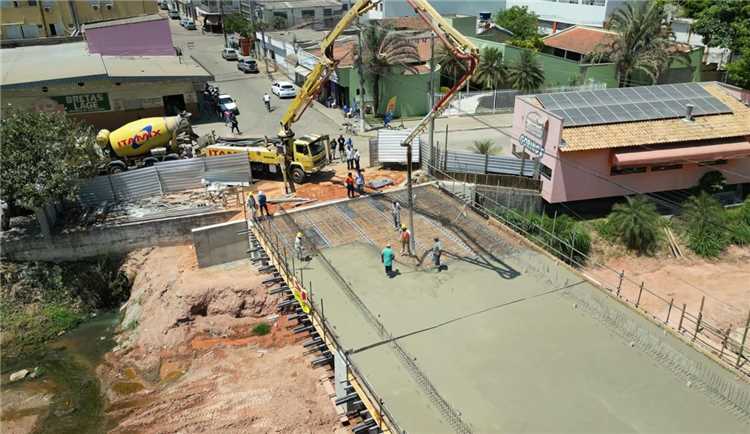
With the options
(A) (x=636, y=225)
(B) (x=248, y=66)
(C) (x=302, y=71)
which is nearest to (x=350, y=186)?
(A) (x=636, y=225)

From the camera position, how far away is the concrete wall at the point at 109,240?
2706cm

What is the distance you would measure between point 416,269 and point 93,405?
14076mm

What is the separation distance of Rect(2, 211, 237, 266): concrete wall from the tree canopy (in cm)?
227

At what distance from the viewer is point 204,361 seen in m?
23.8

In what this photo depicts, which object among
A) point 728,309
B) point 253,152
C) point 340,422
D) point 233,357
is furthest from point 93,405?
point 728,309

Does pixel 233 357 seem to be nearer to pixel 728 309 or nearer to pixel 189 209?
pixel 189 209

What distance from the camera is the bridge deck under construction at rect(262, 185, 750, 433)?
1444 centimetres

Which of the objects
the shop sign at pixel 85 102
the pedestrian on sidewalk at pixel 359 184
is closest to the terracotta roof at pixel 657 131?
the pedestrian on sidewalk at pixel 359 184

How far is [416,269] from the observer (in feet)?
70.4

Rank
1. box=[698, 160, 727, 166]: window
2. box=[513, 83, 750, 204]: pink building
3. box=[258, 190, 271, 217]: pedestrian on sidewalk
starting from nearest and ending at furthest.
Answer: box=[258, 190, 271, 217]: pedestrian on sidewalk → box=[513, 83, 750, 204]: pink building → box=[698, 160, 727, 166]: window

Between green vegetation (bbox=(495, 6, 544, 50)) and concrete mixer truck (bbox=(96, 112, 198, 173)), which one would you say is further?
green vegetation (bbox=(495, 6, 544, 50))

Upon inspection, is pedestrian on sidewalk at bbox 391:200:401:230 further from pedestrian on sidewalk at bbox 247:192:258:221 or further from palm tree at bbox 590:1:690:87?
palm tree at bbox 590:1:690:87

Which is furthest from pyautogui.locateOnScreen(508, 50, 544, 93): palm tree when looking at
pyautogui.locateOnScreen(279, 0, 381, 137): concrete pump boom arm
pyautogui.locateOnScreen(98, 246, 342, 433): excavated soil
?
pyautogui.locateOnScreen(98, 246, 342, 433): excavated soil

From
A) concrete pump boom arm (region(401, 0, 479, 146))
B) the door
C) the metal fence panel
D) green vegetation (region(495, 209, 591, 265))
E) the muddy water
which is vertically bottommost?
the muddy water
